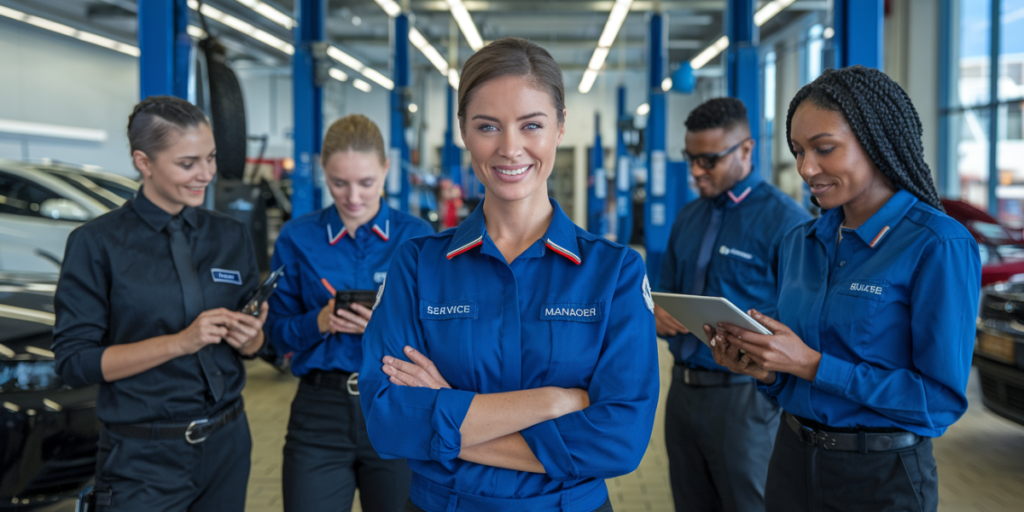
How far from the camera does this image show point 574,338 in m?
1.23

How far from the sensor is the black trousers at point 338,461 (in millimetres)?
1974

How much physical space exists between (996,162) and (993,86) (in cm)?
101

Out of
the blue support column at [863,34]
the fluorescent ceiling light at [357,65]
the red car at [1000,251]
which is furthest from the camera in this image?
the fluorescent ceiling light at [357,65]

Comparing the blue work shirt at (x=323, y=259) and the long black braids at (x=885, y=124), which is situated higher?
the long black braids at (x=885, y=124)

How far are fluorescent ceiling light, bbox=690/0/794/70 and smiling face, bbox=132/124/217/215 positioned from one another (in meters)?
8.18

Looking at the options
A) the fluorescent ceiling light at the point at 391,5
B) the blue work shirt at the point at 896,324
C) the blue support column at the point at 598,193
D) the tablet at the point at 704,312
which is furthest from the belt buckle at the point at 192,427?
the blue support column at the point at 598,193

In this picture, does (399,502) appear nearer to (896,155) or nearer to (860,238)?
(860,238)

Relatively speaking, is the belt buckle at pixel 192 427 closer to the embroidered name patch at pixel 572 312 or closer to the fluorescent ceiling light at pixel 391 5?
the embroidered name patch at pixel 572 312

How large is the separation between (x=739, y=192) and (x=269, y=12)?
1168 cm

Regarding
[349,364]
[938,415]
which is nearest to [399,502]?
[349,364]

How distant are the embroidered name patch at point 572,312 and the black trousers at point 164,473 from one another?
1077 millimetres

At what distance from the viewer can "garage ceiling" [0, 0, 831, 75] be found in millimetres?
12828

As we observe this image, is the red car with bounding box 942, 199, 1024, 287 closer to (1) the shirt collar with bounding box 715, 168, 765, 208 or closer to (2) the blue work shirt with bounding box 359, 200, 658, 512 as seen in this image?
(1) the shirt collar with bounding box 715, 168, 765, 208

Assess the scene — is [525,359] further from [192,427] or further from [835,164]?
[192,427]
